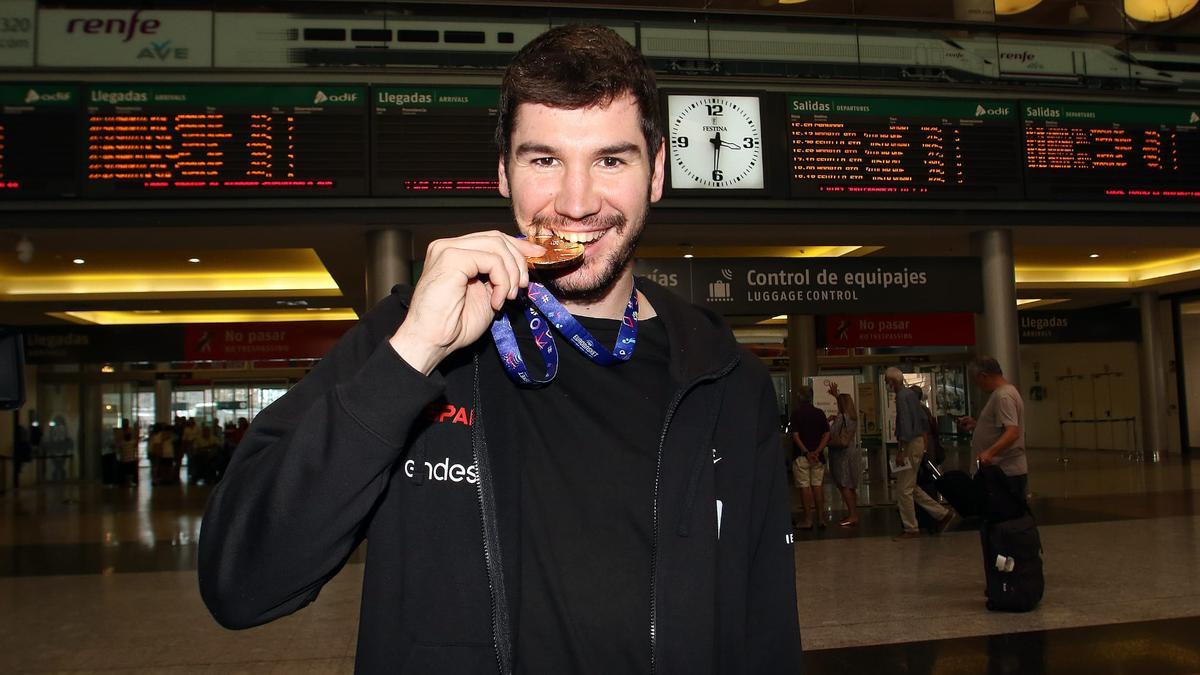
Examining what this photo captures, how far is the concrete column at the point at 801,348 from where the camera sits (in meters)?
14.3

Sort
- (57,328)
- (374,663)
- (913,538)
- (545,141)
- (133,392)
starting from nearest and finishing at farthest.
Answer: (374,663)
(545,141)
(913,538)
(57,328)
(133,392)

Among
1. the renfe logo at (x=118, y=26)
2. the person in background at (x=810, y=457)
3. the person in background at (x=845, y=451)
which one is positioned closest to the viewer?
the renfe logo at (x=118, y=26)

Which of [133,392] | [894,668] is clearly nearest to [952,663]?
[894,668]

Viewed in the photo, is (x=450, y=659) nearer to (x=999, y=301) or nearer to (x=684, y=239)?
(x=684, y=239)

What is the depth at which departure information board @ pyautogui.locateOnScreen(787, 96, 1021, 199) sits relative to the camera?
742cm

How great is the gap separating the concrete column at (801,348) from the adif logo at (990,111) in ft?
22.3

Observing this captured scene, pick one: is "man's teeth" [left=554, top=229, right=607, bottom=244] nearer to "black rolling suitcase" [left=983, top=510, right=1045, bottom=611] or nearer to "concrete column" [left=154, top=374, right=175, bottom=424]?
"black rolling suitcase" [left=983, top=510, right=1045, bottom=611]

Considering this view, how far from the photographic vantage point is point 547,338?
1.42 m

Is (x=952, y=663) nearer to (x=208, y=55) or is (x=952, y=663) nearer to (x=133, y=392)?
(x=208, y=55)

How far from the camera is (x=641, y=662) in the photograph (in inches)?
51.3

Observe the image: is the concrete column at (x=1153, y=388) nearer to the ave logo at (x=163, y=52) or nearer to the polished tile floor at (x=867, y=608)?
the polished tile floor at (x=867, y=608)

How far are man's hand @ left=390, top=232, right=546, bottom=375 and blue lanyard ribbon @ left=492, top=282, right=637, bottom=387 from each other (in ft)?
0.33

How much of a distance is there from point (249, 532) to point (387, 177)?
20.2 feet

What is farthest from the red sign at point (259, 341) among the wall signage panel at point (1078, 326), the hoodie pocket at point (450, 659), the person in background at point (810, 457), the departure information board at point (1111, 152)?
the wall signage panel at point (1078, 326)
